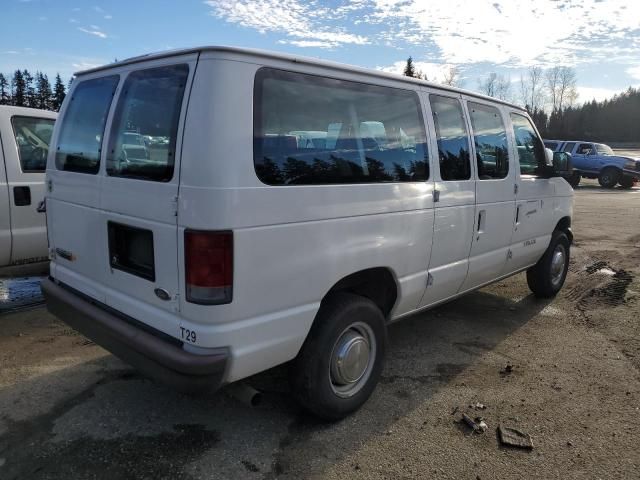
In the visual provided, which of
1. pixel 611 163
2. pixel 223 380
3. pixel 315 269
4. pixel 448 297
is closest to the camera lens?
pixel 223 380

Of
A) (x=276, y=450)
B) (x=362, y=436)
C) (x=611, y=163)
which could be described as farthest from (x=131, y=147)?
(x=611, y=163)

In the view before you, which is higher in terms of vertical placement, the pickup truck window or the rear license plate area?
the pickup truck window

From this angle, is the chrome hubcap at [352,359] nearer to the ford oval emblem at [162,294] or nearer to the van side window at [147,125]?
the ford oval emblem at [162,294]

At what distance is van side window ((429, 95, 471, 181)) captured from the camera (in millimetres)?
3744

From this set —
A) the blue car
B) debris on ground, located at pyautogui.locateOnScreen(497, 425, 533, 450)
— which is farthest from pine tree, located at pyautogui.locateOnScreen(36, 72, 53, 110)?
debris on ground, located at pyautogui.locateOnScreen(497, 425, 533, 450)

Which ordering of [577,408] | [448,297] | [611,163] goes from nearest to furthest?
1. [577,408]
2. [448,297]
3. [611,163]

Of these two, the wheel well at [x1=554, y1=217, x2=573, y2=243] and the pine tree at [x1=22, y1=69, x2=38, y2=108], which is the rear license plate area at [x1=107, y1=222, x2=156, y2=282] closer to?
the wheel well at [x1=554, y1=217, x2=573, y2=243]

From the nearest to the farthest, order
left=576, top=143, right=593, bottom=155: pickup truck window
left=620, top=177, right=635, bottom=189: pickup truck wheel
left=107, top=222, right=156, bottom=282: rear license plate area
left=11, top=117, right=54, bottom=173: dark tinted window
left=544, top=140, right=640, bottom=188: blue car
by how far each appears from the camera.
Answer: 1. left=107, top=222, right=156, bottom=282: rear license plate area
2. left=11, top=117, right=54, bottom=173: dark tinted window
3. left=544, top=140, right=640, bottom=188: blue car
4. left=620, top=177, right=635, bottom=189: pickup truck wheel
5. left=576, top=143, right=593, bottom=155: pickup truck window

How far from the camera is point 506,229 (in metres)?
4.63

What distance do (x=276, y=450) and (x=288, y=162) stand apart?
167 cm

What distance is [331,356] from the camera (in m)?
3.05

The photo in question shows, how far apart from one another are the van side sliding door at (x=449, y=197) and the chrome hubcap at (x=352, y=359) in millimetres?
744

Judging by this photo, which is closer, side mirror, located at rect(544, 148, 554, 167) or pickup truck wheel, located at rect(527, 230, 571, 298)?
side mirror, located at rect(544, 148, 554, 167)

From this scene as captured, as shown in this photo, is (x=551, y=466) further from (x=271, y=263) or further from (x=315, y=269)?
(x=271, y=263)
